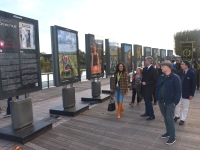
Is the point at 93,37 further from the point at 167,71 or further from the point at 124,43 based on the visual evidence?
the point at 167,71

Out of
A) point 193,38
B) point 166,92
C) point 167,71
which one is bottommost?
point 166,92

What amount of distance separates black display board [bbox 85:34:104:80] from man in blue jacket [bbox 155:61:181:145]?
4.11 m

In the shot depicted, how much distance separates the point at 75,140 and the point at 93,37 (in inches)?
187

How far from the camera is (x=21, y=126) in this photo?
4676 mm

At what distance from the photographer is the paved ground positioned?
4121mm

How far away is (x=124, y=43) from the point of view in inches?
430

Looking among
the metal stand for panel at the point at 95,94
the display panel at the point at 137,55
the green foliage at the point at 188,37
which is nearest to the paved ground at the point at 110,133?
the metal stand for panel at the point at 95,94

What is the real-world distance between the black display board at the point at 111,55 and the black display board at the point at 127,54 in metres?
0.53

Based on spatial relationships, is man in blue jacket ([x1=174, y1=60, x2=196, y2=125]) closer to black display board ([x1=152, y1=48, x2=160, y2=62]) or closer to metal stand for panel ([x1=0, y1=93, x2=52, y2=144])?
metal stand for panel ([x1=0, y1=93, x2=52, y2=144])

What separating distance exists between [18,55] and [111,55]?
19.9 feet

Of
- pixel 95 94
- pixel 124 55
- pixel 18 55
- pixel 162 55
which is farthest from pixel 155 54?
pixel 18 55

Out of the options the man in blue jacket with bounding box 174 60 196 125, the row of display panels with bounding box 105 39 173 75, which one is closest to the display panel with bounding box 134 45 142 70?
the row of display panels with bounding box 105 39 173 75

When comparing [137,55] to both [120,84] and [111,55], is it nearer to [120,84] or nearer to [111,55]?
[111,55]

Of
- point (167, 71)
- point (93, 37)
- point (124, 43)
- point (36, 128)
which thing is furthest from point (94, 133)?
point (124, 43)
